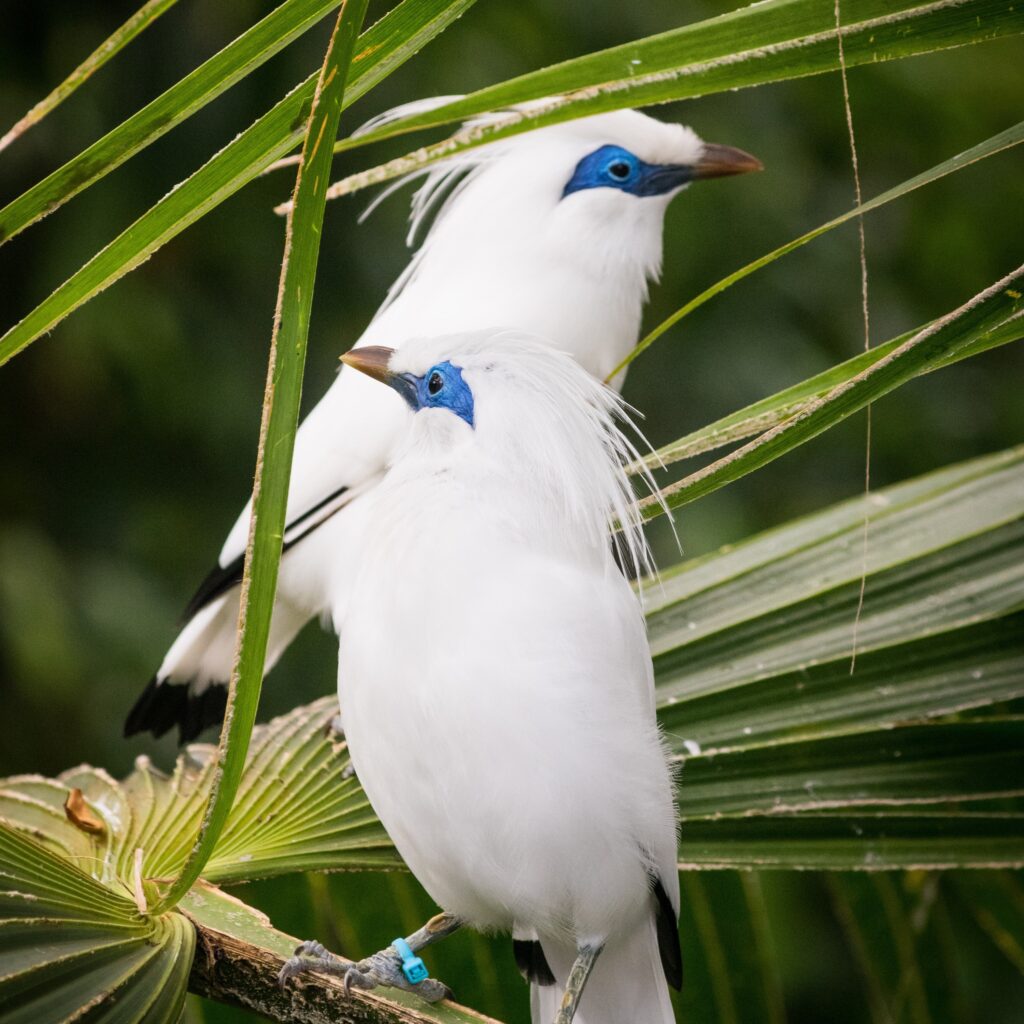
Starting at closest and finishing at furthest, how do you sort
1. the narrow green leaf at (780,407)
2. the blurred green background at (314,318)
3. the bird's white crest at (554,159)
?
1. the narrow green leaf at (780,407)
2. the bird's white crest at (554,159)
3. the blurred green background at (314,318)

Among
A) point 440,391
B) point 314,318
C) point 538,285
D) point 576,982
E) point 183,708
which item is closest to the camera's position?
point 576,982

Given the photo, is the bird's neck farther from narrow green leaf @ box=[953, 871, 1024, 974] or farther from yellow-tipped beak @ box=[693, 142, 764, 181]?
narrow green leaf @ box=[953, 871, 1024, 974]

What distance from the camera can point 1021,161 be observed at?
14.3 feet

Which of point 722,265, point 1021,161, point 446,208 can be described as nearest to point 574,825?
point 446,208

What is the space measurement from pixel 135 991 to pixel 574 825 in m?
0.45

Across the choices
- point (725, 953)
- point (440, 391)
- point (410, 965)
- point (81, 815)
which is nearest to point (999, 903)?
point (725, 953)

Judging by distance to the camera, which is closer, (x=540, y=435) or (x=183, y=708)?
(x=540, y=435)

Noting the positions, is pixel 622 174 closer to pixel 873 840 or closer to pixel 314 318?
pixel 873 840

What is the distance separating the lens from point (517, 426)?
1492 mm

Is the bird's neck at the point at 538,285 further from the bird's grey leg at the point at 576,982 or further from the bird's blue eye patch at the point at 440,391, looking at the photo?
the bird's grey leg at the point at 576,982

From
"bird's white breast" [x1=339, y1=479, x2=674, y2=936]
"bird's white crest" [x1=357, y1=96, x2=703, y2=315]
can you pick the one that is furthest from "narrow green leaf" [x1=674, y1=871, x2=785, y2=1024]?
"bird's white crest" [x1=357, y1=96, x2=703, y2=315]

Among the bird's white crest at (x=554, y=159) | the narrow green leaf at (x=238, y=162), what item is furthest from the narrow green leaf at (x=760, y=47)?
the bird's white crest at (x=554, y=159)

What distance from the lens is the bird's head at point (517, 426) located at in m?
1.44

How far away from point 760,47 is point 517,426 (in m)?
0.55
